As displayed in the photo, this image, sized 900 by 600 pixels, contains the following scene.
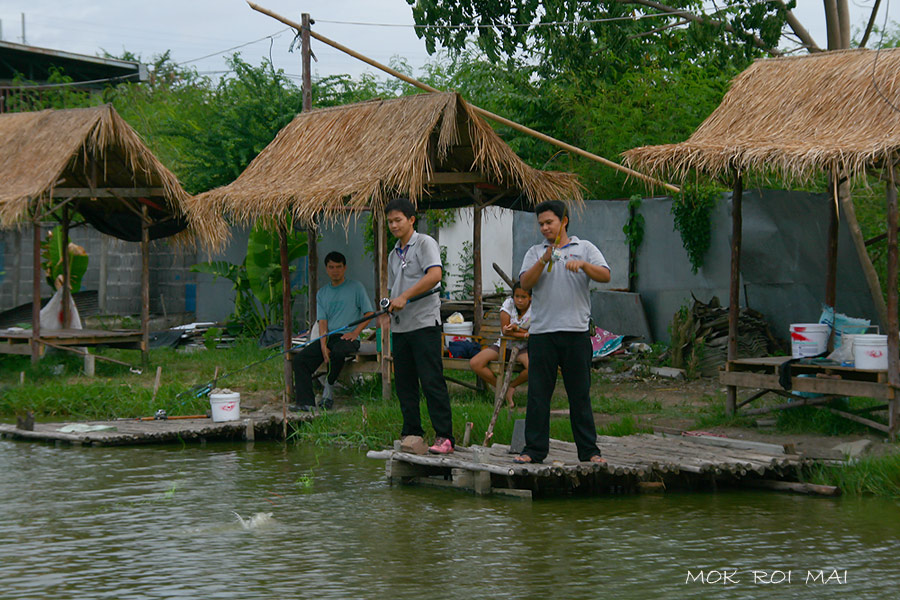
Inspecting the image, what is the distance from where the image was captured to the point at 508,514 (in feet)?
23.1

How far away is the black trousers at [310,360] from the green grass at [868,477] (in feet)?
17.0

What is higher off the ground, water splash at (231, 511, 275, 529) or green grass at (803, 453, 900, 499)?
green grass at (803, 453, 900, 499)

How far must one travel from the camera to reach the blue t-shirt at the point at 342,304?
1136 centimetres

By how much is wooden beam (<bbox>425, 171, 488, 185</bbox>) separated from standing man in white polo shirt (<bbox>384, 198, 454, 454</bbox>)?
9.53 ft

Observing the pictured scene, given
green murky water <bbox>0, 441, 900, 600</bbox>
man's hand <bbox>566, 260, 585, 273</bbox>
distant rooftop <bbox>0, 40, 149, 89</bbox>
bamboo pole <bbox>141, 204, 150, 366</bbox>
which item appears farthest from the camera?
distant rooftop <bbox>0, 40, 149, 89</bbox>

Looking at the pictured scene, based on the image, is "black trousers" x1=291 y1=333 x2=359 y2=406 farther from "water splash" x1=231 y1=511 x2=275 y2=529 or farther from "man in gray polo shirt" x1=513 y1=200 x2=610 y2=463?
"water splash" x1=231 y1=511 x2=275 y2=529

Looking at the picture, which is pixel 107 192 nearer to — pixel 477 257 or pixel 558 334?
pixel 477 257

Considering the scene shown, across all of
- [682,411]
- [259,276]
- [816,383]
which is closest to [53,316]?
[259,276]

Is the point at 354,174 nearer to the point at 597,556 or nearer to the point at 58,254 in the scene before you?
the point at 597,556

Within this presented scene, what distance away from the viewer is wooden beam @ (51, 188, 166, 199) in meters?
13.8

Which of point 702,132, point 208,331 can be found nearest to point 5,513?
point 702,132

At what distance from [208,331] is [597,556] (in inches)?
482

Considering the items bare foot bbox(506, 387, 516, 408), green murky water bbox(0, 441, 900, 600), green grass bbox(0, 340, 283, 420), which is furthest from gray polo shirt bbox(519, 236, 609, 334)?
green grass bbox(0, 340, 283, 420)

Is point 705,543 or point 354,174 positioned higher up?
point 354,174
